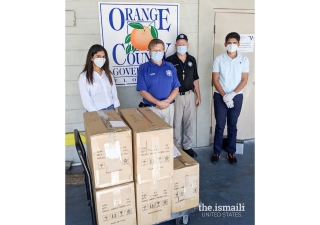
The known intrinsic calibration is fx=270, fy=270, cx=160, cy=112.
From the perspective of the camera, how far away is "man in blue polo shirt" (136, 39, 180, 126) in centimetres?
287

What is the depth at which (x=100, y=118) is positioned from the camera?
1.84 metres

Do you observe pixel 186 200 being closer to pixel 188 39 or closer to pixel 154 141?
pixel 154 141

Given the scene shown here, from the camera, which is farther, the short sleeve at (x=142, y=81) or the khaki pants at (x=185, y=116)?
the khaki pants at (x=185, y=116)

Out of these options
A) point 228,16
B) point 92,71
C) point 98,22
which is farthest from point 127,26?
point 228,16

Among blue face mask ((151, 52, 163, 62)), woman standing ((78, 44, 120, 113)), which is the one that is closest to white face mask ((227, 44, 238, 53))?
blue face mask ((151, 52, 163, 62))

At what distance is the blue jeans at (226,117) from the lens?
10.9ft

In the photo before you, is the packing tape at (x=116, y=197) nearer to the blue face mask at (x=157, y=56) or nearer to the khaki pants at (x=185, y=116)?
the blue face mask at (x=157, y=56)

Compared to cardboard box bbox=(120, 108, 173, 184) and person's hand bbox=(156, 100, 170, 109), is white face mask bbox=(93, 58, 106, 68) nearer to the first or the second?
person's hand bbox=(156, 100, 170, 109)

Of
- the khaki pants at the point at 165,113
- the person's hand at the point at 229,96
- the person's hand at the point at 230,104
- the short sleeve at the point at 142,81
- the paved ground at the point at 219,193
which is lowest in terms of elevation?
the paved ground at the point at 219,193

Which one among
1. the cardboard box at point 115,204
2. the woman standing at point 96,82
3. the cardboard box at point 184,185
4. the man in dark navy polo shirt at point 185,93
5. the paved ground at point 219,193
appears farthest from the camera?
the man in dark navy polo shirt at point 185,93

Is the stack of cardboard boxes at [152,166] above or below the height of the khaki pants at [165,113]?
below

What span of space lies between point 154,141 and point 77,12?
209cm

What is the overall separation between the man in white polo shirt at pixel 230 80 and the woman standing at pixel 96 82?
1.32m

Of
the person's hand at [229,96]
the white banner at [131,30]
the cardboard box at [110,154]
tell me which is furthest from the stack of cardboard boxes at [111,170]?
the person's hand at [229,96]
